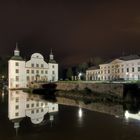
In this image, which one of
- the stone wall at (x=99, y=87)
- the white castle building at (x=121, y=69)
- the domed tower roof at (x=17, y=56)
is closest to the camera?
the stone wall at (x=99, y=87)

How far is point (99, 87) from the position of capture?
110ft

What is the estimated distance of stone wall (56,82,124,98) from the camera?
97.3 ft

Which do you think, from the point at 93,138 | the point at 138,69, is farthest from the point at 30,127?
the point at 138,69

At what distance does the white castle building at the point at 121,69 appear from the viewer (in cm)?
6173

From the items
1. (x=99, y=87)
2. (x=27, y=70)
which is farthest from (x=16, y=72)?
(x=99, y=87)

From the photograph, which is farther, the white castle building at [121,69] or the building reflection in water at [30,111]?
the white castle building at [121,69]

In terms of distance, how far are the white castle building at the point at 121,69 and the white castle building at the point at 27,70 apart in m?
17.3

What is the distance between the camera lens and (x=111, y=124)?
16.1 metres

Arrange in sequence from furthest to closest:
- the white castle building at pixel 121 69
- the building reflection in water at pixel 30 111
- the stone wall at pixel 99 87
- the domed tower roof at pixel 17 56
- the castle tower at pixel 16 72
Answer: the white castle building at pixel 121 69
the domed tower roof at pixel 17 56
the castle tower at pixel 16 72
the stone wall at pixel 99 87
the building reflection in water at pixel 30 111

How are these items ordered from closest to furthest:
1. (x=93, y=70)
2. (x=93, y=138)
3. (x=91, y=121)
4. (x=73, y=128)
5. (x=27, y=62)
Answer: (x=93, y=138) < (x=73, y=128) < (x=91, y=121) < (x=27, y=62) < (x=93, y=70)

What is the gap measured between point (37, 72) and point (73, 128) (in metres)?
47.3

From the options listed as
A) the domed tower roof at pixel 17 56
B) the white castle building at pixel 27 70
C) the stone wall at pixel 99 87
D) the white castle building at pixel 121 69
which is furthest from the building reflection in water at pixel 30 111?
the white castle building at pixel 121 69

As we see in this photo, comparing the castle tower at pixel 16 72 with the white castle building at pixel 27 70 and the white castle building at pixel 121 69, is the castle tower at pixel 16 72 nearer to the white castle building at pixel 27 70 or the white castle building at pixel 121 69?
the white castle building at pixel 27 70

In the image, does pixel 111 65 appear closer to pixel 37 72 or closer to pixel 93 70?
pixel 93 70
